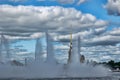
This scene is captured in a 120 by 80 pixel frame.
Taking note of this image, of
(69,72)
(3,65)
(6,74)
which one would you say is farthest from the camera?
(69,72)

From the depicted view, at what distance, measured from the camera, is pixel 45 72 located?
166875mm

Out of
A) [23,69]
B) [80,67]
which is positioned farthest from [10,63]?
[80,67]

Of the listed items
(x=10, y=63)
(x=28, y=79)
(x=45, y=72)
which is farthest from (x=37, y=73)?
(x=28, y=79)

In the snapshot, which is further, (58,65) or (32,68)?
(58,65)

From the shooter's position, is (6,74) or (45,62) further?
(45,62)

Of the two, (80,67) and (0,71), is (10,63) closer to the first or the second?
(0,71)

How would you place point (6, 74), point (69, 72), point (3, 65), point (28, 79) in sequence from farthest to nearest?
point (69, 72), point (3, 65), point (6, 74), point (28, 79)

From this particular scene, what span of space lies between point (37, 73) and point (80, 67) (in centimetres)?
3904

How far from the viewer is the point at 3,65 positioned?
547 ft

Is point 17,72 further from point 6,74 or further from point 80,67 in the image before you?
point 80,67

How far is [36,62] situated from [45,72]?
5238 millimetres

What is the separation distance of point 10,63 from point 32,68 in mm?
10590

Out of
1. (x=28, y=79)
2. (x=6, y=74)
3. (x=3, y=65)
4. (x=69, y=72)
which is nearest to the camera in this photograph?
(x=28, y=79)

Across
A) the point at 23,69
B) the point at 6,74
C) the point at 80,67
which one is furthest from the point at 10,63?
the point at 80,67
